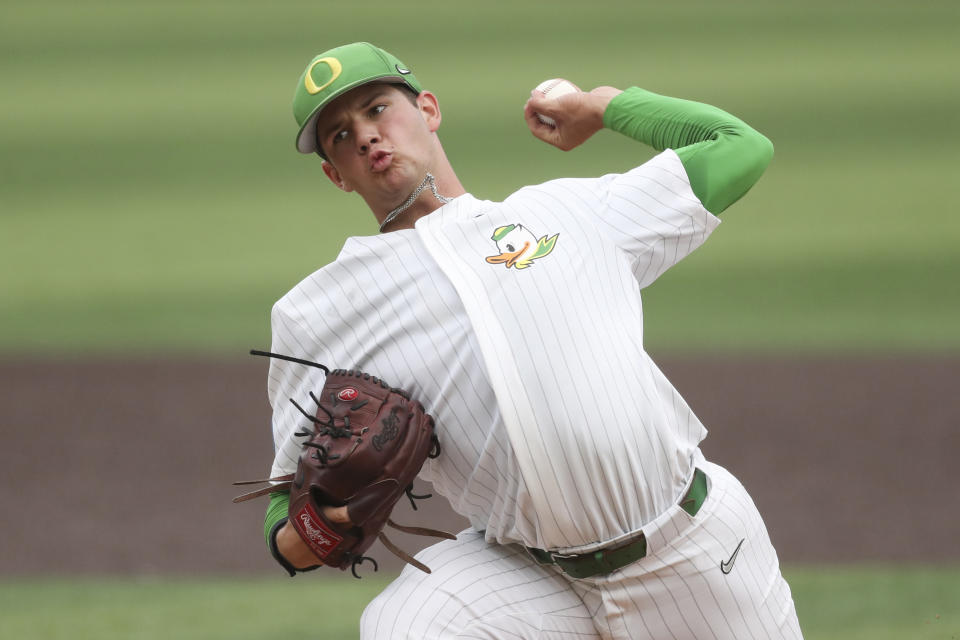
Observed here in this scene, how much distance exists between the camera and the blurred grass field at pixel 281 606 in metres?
4.00

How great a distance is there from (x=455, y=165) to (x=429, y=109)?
26.5 feet

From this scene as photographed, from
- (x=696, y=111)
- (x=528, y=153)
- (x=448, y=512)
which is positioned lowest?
(x=448, y=512)

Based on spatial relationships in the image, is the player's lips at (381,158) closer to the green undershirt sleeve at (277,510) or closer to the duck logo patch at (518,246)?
the duck logo patch at (518,246)

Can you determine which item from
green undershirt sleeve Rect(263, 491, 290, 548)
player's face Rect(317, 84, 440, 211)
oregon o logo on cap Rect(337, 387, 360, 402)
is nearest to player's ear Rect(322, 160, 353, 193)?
player's face Rect(317, 84, 440, 211)

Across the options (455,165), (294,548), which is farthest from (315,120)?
(455,165)

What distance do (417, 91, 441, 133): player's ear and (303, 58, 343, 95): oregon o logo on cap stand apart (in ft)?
0.81

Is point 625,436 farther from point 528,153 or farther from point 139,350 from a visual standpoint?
point 528,153

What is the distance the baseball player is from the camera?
199 centimetres

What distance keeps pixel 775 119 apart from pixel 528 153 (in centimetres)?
240

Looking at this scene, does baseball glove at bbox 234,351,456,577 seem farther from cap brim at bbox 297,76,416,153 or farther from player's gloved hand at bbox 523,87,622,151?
player's gloved hand at bbox 523,87,622,151

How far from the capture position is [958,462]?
18.6ft

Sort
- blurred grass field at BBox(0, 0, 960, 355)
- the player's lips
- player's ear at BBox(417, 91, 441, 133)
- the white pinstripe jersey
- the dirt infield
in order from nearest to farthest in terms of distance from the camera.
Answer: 1. the white pinstripe jersey
2. the player's lips
3. player's ear at BBox(417, 91, 441, 133)
4. the dirt infield
5. blurred grass field at BBox(0, 0, 960, 355)

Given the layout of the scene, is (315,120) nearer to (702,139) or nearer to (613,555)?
(702,139)

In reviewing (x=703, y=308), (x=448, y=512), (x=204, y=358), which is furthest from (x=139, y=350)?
(x=703, y=308)
